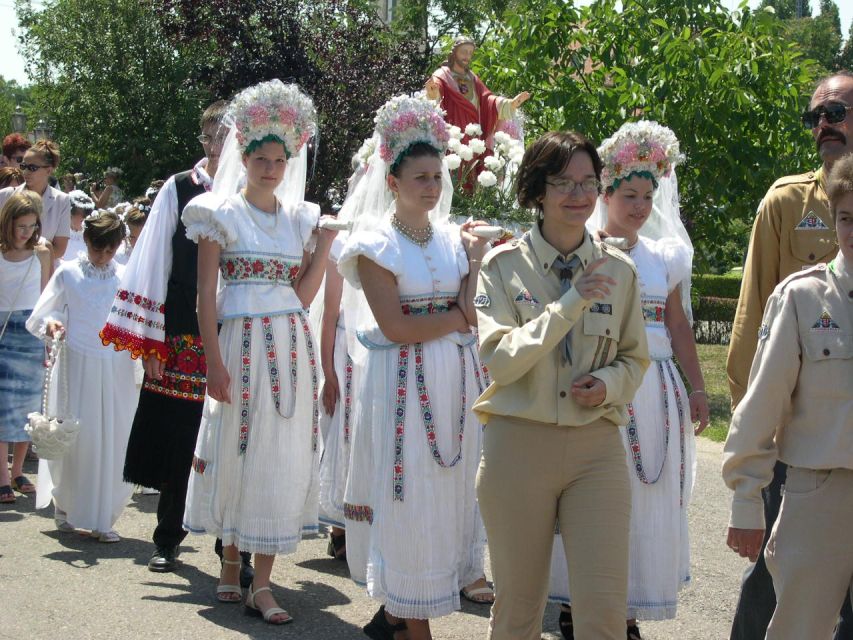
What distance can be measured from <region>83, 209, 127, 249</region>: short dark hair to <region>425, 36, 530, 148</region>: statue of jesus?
2.19m

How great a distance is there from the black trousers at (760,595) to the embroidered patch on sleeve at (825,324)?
87cm

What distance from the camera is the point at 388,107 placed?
509 cm

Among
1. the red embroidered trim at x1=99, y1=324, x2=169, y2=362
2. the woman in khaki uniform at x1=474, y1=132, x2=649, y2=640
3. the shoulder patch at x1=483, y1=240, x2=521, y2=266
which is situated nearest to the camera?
the woman in khaki uniform at x1=474, y1=132, x2=649, y2=640

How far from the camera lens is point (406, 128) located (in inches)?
197

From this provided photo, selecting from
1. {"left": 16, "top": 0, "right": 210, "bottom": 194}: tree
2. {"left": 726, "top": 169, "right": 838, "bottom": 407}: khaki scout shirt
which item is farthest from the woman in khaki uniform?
{"left": 16, "top": 0, "right": 210, "bottom": 194}: tree

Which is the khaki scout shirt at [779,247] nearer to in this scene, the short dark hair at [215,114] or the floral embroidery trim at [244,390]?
the floral embroidery trim at [244,390]

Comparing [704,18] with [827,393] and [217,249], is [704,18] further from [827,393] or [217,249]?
[827,393]

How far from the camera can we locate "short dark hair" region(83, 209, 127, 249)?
735 cm

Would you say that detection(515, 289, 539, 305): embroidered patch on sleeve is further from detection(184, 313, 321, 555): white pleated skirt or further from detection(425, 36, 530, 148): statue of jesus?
detection(425, 36, 530, 148): statue of jesus

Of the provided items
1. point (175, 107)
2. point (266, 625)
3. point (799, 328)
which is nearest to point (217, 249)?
point (266, 625)

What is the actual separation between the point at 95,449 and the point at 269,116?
2763 mm

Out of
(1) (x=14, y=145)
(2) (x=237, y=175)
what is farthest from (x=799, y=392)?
(1) (x=14, y=145)

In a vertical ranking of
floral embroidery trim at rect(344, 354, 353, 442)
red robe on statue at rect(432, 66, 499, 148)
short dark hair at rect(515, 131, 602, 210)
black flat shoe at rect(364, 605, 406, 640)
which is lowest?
black flat shoe at rect(364, 605, 406, 640)

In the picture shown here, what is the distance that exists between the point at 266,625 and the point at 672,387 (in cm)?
211
